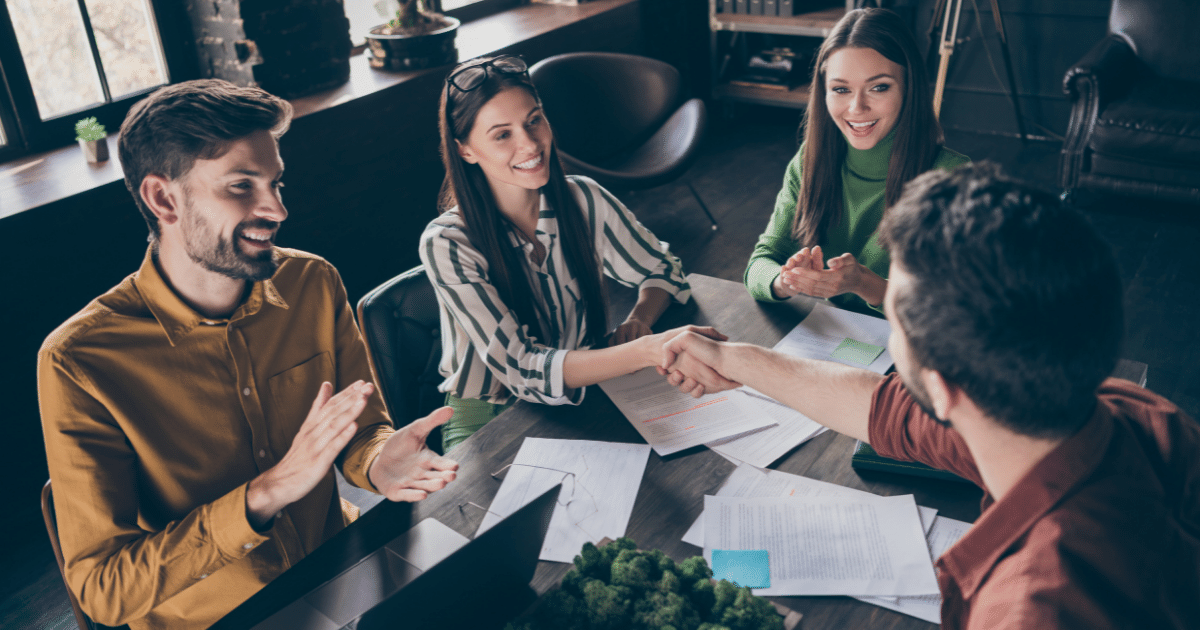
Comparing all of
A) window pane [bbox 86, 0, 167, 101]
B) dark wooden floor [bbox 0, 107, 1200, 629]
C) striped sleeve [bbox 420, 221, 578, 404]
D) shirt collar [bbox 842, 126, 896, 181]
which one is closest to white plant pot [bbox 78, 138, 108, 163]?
window pane [bbox 86, 0, 167, 101]

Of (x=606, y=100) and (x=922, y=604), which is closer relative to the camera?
(x=922, y=604)

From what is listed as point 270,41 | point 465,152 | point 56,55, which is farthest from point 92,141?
point 465,152

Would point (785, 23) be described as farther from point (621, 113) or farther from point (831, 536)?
point (831, 536)

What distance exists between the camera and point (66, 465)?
1.24m

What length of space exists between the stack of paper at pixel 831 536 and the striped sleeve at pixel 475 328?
0.51m

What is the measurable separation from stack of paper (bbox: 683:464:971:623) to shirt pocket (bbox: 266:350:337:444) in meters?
0.80

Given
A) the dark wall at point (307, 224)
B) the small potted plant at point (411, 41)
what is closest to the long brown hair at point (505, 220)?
the dark wall at point (307, 224)

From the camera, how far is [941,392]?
36.8 inches

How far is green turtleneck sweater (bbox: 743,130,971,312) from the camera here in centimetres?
212

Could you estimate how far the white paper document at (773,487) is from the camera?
1318 millimetres

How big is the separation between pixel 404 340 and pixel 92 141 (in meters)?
1.71

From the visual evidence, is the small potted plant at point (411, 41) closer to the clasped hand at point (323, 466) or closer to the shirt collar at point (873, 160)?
the shirt collar at point (873, 160)

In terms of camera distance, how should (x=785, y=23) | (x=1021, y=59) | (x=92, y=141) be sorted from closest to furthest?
(x=92, y=141), (x=1021, y=59), (x=785, y=23)

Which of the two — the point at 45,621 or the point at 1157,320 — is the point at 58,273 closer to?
the point at 45,621
